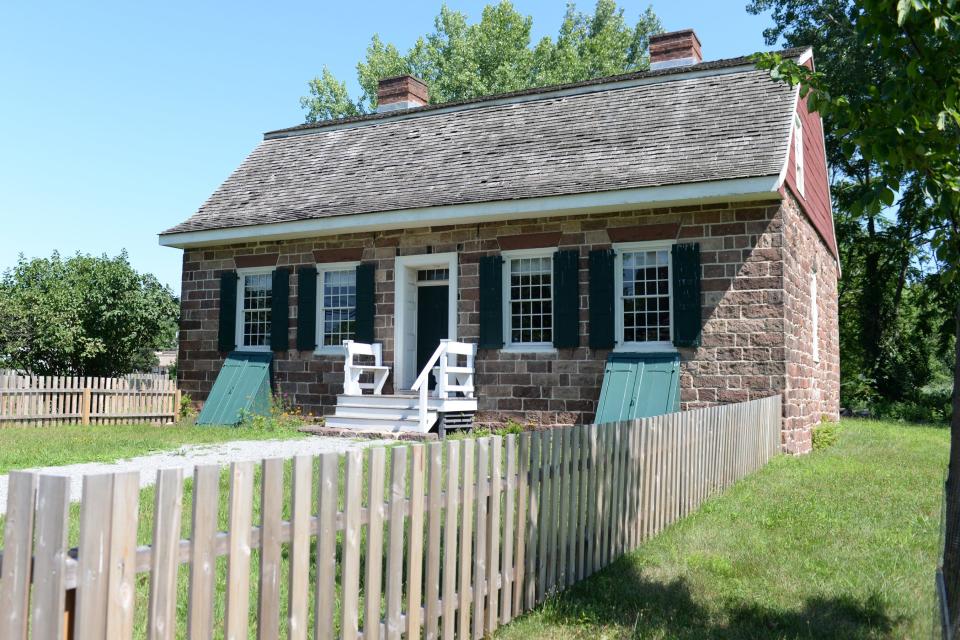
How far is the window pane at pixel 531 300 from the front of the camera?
1305 cm

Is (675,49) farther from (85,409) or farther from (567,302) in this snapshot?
(85,409)

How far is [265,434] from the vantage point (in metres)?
12.9

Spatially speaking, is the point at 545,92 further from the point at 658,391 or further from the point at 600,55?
the point at 600,55

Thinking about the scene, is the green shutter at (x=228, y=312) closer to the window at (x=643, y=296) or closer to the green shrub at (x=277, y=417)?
the green shrub at (x=277, y=417)

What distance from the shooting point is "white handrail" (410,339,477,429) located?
1230cm

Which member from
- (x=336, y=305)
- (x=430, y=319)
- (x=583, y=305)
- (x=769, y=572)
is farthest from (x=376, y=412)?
(x=769, y=572)

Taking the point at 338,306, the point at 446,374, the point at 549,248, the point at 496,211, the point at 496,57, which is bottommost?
the point at 446,374

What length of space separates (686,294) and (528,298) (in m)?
2.56

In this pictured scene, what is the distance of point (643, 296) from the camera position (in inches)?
485

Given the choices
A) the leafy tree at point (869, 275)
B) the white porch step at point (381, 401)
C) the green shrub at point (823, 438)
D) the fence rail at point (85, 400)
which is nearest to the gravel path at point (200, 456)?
the white porch step at point (381, 401)

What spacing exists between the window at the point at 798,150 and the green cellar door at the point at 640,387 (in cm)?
397

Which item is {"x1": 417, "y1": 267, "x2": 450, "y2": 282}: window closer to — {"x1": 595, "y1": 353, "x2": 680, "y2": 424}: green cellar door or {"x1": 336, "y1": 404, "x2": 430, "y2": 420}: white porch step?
{"x1": 336, "y1": 404, "x2": 430, "y2": 420}: white porch step

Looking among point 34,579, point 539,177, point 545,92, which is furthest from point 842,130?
point 545,92

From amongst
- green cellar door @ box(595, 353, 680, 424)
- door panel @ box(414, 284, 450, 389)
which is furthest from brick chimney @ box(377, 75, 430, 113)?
green cellar door @ box(595, 353, 680, 424)
